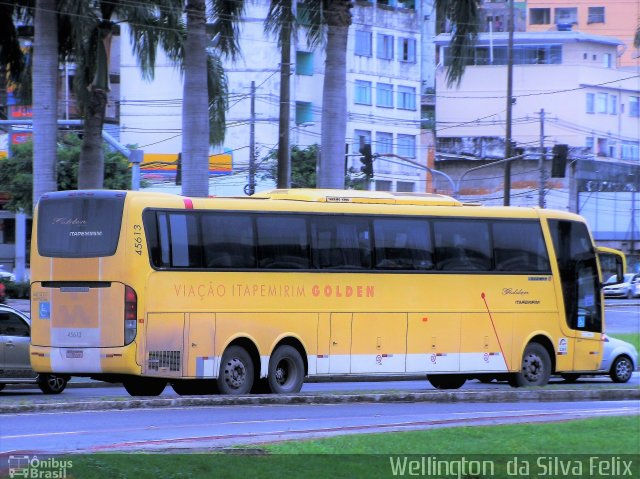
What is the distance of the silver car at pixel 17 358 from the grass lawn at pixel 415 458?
10753mm

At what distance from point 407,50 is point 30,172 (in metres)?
29.4

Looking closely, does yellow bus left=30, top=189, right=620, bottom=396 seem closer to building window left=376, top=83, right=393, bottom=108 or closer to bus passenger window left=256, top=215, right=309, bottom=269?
bus passenger window left=256, top=215, right=309, bottom=269

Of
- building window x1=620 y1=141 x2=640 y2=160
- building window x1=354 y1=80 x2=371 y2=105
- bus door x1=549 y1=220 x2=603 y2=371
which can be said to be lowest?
bus door x1=549 y1=220 x2=603 y2=371

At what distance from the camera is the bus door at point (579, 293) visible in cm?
2614

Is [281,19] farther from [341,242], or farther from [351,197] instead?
[341,242]

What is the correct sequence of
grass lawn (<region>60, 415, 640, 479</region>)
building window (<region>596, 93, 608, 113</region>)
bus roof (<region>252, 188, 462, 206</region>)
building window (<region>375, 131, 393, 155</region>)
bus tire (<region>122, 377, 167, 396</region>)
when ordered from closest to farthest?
1. grass lawn (<region>60, 415, 640, 479</region>)
2. bus tire (<region>122, 377, 167, 396</region>)
3. bus roof (<region>252, 188, 462, 206</region>)
4. building window (<region>375, 131, 393, 155</region>)
5. building window (<region>596, 93, 608, 113</region>)

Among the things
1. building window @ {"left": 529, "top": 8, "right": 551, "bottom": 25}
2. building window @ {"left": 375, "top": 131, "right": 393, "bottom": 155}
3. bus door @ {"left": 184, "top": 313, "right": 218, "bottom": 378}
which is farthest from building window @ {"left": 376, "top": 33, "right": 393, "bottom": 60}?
bus door @ {"left": 184, "top": 313, "right": 218, "bottom": 378}

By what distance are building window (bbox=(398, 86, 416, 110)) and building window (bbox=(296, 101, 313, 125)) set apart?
7.47m

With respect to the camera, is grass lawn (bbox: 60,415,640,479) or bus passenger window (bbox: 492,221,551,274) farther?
bus passenger window (bbox: 492,221,551,274)

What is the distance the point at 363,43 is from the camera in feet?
247

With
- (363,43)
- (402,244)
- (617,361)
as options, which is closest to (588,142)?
(363,43)

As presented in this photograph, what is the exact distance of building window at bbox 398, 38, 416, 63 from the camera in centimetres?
7788

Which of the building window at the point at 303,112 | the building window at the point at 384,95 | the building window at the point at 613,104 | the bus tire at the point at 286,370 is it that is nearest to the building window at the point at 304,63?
the building window at the point at 303,112

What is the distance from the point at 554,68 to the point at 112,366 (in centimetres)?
7083
